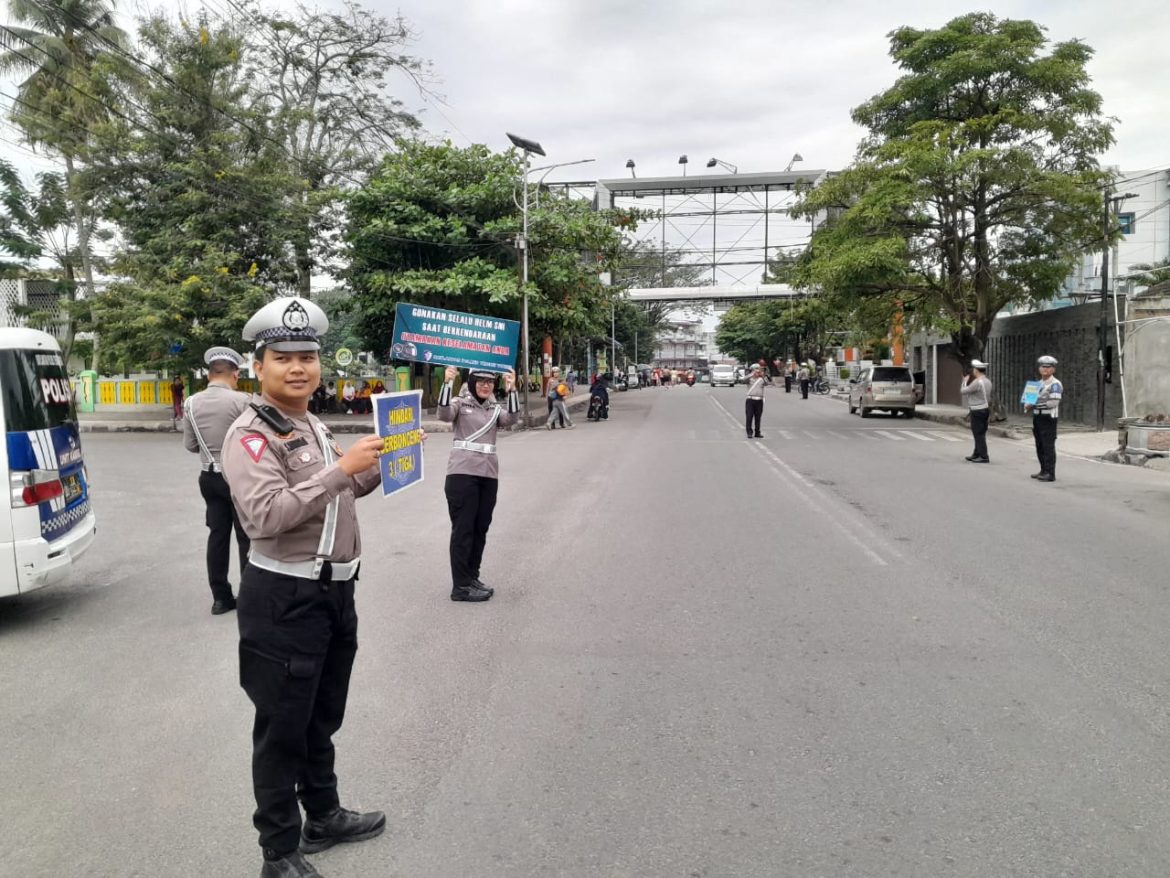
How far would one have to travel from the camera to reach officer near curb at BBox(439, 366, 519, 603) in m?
6.53

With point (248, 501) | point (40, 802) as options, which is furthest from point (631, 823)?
point (40, 802)

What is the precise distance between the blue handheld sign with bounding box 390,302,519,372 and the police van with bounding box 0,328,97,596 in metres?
7.07

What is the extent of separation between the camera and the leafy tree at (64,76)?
→ 86.9 ft

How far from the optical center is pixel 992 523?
31.0 ft

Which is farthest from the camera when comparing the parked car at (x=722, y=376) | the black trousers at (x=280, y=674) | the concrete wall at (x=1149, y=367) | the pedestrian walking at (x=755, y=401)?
the parked car at (x=722, y=376)

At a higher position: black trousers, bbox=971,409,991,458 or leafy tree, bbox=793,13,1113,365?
leafy tree, bbox=793,13,1113,365

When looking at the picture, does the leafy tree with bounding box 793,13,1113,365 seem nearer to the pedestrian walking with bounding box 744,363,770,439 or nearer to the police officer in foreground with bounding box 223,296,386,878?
the pedestrian walking with bounding box 744,363,770,439

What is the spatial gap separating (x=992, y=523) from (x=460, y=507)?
587cm

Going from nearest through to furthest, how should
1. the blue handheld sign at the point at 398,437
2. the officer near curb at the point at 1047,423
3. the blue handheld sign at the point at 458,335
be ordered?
the blue handheld sign at the point at 398,437, the officer near curb at the point at 1047,423, the blue handheld sign at the point at 458,335

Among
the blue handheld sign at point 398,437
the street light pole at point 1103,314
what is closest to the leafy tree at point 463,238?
the street light pole at point 1103,314

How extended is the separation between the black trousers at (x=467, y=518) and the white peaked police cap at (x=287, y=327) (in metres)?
3.59

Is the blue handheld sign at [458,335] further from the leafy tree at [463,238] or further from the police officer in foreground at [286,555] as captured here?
the police officer in foreground at [286,555]

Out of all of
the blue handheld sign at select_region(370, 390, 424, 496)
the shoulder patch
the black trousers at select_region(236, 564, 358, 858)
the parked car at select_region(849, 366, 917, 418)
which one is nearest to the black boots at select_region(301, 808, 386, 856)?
the black trousers at select_region(236, 564, 358, 858)

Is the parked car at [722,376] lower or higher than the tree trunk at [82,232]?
lower
